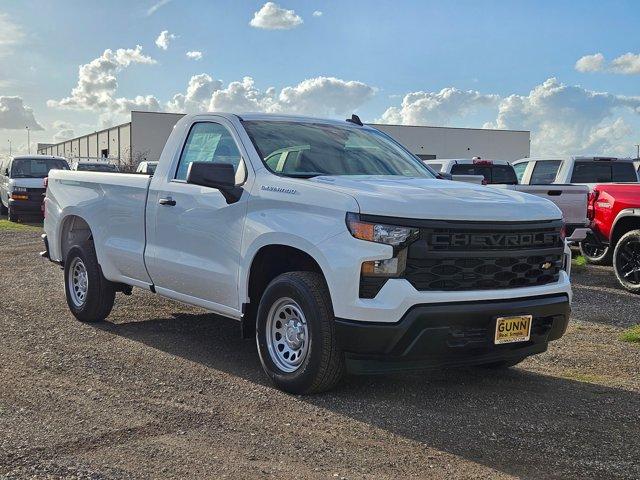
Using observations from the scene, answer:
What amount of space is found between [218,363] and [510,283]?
2.46m

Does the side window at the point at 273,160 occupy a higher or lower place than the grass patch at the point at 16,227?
higher

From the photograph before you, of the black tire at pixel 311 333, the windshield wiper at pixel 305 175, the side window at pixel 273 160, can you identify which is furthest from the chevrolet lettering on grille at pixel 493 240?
the side window at pixel 273 160

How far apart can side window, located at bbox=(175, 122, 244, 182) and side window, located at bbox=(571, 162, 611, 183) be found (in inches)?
374

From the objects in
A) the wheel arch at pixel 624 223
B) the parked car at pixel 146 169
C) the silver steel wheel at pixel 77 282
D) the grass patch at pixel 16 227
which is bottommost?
the grass patch at pixel 16 227

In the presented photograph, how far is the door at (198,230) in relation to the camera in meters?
5.57

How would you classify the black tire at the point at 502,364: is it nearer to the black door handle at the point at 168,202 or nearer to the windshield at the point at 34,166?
the black door handle at the point at 168,202

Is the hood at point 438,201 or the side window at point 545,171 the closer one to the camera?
the hood at point 438,201

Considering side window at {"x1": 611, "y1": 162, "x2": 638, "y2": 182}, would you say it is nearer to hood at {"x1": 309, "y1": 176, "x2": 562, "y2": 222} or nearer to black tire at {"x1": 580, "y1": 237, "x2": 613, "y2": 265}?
black tire at {"x1": 580, "y1": 237, "x2": 613, "y2": 265}

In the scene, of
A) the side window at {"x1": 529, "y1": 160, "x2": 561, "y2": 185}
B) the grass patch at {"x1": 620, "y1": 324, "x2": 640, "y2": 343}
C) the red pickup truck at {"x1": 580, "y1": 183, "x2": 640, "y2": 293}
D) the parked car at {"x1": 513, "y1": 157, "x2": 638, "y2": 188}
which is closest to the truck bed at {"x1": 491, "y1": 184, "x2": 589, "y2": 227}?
the red pickup truck at {"x1": 580, "y1": 183, "x2": 640, "y2": 293}

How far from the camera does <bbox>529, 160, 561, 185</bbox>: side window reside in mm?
14094

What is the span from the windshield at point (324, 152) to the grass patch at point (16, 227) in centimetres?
1504

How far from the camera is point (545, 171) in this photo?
1430cm

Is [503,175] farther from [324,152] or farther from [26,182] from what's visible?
[26,182]

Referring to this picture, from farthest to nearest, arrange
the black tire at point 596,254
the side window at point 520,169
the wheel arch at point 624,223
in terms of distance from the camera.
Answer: the side window at point 520,169, the black tire at point 596,254, the wheel arch at point 624,223
